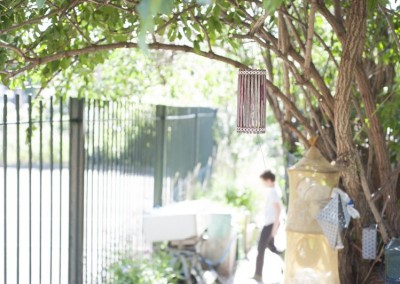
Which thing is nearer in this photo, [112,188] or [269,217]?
[112,188]

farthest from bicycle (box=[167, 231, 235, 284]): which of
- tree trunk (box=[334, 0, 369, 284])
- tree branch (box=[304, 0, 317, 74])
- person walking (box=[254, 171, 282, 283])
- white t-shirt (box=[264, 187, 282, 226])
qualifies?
tree branch (box=[304, 0, 317, 74])

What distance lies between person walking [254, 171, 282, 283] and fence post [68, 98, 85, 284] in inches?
136

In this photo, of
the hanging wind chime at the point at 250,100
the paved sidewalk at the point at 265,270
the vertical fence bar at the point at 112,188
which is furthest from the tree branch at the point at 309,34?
the paved sidewalk at the point at 265,270

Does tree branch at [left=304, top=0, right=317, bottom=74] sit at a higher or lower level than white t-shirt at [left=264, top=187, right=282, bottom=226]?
higher

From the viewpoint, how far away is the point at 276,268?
10.7m

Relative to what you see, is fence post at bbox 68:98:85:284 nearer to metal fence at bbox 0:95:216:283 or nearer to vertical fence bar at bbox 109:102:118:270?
metal fence at bbox 0:95:216:283

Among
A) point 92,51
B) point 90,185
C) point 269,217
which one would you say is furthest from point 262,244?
point 92,51

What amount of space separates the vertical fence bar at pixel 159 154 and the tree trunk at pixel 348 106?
3.94 m

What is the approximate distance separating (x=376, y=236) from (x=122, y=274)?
108 inches

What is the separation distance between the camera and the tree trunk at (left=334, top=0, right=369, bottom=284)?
18.2 ft

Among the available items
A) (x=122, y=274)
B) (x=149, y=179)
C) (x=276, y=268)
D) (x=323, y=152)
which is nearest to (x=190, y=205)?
(x=149, y=179)

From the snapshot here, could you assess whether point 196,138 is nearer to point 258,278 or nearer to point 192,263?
point 258,278

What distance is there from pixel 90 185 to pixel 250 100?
2488 mm

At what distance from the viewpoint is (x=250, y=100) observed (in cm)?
561
